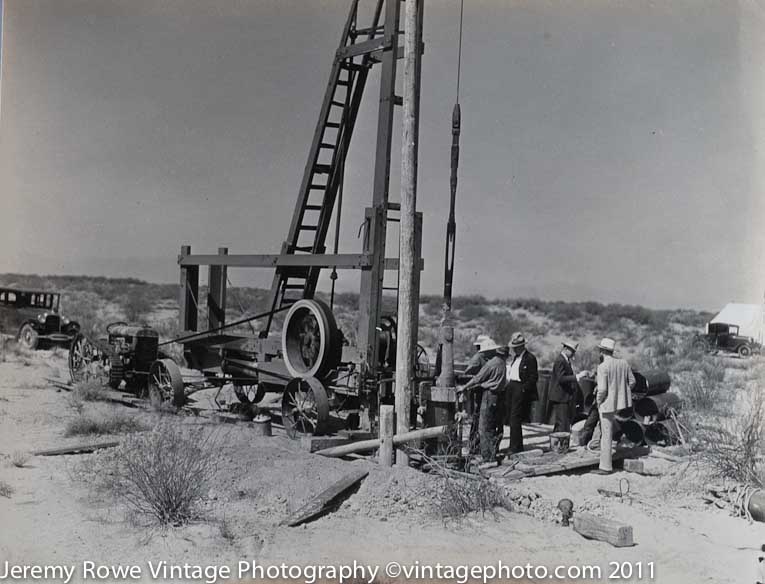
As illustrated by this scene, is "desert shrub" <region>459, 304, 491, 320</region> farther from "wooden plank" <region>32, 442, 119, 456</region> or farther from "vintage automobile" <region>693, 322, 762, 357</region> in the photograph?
"wooden plank" <region>32, 442, 119, 456</region>

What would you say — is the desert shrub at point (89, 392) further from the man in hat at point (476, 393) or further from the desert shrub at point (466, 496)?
the desert shrub at point (466, 496)

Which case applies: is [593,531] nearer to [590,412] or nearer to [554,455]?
[554,455]

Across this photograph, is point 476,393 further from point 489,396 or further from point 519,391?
point 519,391

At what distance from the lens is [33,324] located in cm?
1867

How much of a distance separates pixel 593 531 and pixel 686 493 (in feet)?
6.70

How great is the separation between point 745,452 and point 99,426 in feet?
24.7

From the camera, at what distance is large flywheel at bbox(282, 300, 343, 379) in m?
9.81

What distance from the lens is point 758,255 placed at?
7883 mm

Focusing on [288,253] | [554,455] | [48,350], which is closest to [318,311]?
[288,253]

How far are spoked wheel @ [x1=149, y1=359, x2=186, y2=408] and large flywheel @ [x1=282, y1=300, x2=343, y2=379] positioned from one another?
2.02 metres

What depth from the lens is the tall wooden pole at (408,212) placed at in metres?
8.39

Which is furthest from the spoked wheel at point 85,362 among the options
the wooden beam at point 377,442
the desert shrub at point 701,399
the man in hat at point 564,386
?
the desert shrub at point 701,399

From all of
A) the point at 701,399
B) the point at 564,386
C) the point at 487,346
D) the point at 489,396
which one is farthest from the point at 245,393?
the point at 701,399

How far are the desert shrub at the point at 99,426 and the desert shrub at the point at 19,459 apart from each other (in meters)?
1.32
